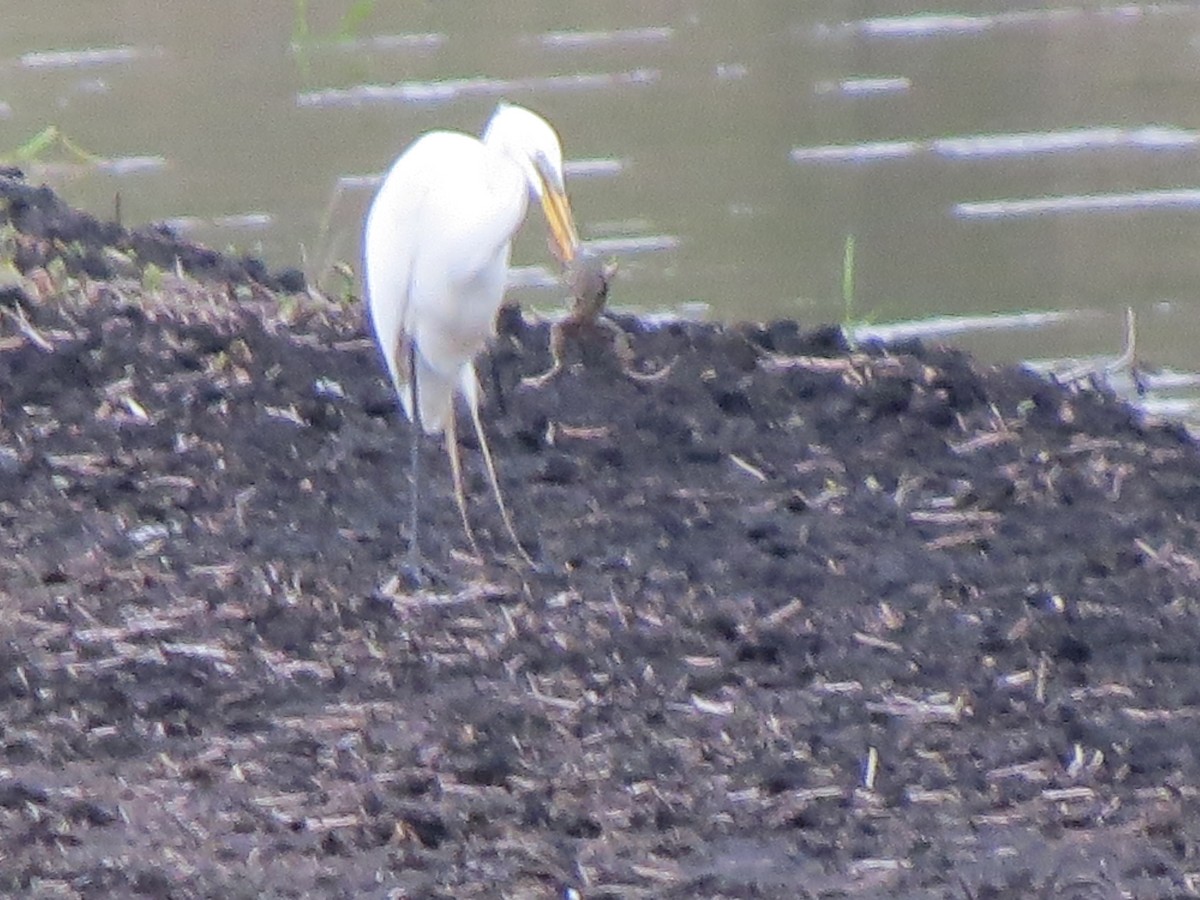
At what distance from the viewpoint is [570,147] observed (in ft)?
27.8

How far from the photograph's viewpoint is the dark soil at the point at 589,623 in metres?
3.07

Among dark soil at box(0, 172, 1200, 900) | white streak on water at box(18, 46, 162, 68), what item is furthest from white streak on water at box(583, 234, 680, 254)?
white streak on water at box(18, 46, 162, 68)

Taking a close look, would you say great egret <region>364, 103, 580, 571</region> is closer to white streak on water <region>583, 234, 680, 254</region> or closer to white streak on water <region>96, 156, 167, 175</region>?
white streak on water <region>583, 234, 680, 254</region>

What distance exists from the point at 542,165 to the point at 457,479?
71 cm

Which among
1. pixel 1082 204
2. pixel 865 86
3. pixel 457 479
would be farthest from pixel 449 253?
pixel 865 86

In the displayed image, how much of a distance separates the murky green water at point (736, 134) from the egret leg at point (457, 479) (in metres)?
1.75

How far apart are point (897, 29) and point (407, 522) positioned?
6785mm

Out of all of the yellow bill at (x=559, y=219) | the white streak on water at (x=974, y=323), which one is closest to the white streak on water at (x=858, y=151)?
the white streak on water at (x=974, y=323)

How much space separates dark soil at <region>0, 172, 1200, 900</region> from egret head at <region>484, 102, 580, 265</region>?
39cm

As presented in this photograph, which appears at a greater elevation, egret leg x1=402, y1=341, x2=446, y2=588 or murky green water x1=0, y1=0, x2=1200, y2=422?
egret leg x1=402, y1=341, x2=446, y2=588

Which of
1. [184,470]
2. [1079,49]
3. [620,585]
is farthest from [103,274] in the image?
[1079,49]

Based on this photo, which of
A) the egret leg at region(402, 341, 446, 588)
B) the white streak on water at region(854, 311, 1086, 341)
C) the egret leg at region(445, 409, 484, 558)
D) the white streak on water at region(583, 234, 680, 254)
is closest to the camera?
the egret leg at region(402, 341, 446, 588)

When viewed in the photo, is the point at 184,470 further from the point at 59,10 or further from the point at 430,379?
the point at 59,10

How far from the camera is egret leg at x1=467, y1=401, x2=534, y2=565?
166 inches
